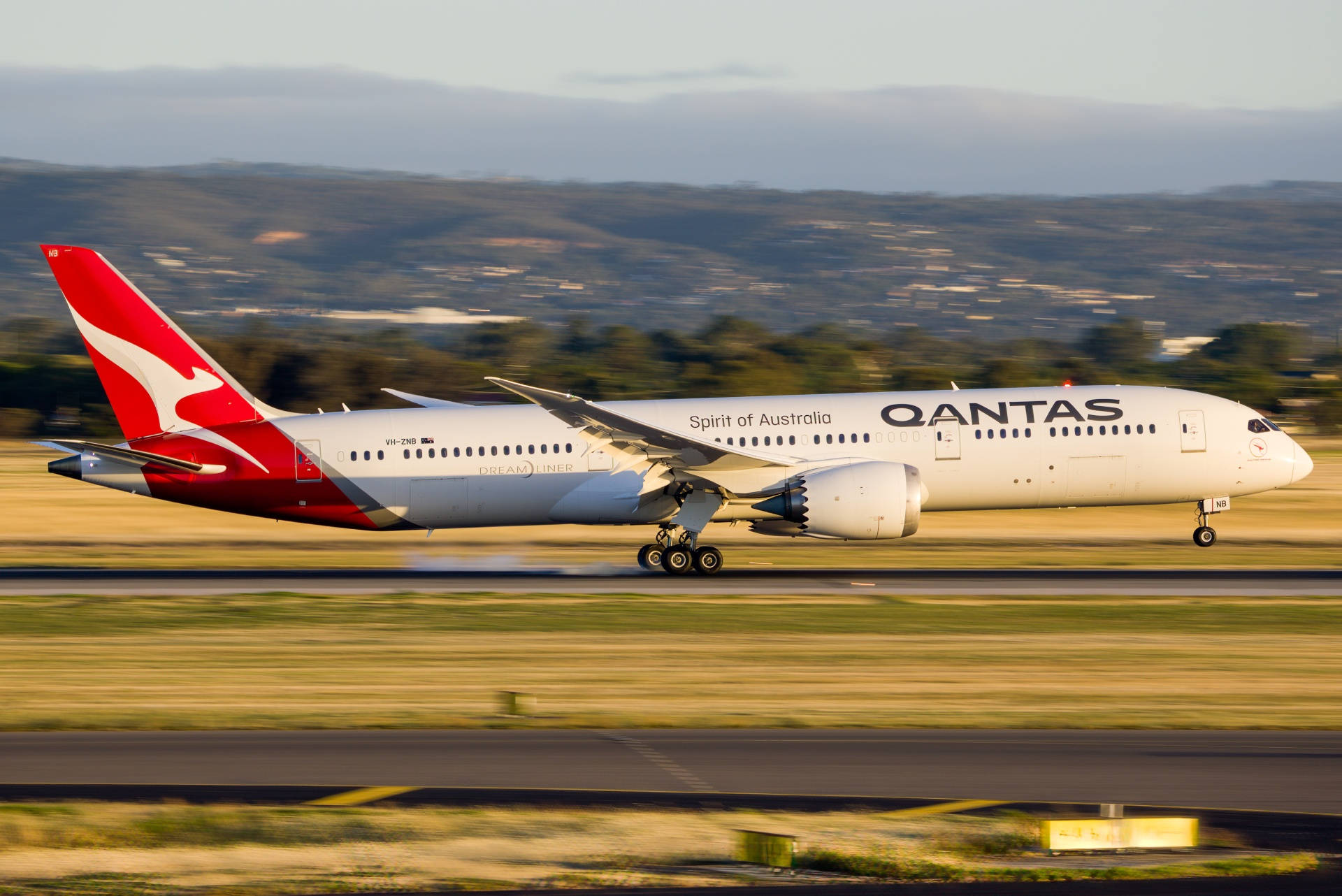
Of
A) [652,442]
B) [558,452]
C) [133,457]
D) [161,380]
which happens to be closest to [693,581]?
[652,442]

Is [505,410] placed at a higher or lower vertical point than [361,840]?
higher

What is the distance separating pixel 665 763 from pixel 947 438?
1877 centimetres

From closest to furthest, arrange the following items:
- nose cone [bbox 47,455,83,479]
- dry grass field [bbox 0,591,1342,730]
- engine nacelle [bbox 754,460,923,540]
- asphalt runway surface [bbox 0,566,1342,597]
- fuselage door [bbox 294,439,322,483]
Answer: dry grass field [bbox 0,591,1342,730] < asphalt runway surface [bbox 0,566,1342,597] < engine nacelle [bbox 754,460,923,540] < nose cone [bbox 47,455,83,479] < fuselage door [bbox 294,439,322,483]

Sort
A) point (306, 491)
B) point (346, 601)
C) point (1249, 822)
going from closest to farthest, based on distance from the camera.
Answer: point (1249, 822) → point (346, 601) → point (306, 491)

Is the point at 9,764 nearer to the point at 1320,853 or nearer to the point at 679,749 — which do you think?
the point at 679,749

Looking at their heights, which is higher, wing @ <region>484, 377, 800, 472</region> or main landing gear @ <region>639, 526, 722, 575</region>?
wing @ <region>484, 377, 800, 472</region>

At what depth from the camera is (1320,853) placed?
38.8ft

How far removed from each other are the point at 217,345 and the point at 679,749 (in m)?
81.8

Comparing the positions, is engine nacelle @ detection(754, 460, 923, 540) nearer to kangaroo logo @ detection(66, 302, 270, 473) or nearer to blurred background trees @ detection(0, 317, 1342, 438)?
kangaroo logo @ detection(66, 302, 270, 473)

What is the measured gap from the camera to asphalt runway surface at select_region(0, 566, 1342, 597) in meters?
29.9

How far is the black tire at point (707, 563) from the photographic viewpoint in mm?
32844

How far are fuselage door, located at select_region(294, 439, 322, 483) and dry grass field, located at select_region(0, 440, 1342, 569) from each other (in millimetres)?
3917

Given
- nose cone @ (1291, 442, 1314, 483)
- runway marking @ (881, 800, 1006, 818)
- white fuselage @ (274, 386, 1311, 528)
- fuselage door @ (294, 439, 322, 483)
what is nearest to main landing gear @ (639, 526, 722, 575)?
white fuselage @ (274, 386, 1311, 528)

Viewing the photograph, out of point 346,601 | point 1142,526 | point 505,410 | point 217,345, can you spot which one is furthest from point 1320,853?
point 217,345
